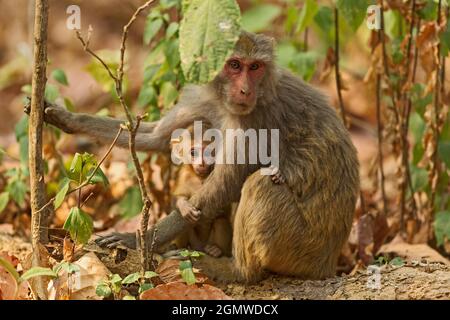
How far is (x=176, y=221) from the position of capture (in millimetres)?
6707

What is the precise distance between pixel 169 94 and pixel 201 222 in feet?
4.73

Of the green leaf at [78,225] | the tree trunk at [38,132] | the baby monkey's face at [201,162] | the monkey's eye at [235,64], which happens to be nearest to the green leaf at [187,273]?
the green leaf at [78,225]

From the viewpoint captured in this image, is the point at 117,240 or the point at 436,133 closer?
the point at 117,240

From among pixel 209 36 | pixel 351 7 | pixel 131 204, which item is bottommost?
pixel 131 204

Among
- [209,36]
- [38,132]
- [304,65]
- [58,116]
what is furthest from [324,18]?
[38,132]

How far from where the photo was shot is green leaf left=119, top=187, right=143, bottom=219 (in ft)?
26.5

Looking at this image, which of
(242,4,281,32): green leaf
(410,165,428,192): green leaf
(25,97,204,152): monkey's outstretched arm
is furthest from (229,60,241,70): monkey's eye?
(242,4,281,32): green leaf

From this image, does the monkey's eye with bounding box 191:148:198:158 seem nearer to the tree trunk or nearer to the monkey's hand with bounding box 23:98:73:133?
the monkey's hand with bounding box 23:98:73:133

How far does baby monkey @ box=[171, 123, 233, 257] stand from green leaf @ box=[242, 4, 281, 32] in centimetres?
358

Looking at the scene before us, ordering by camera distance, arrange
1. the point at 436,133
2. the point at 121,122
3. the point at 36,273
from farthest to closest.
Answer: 1. the point at 436,133
2. the point at 121,122
3. the point at 36,273

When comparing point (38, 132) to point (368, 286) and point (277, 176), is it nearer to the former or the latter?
point (277, 176)

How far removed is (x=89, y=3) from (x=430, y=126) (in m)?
9.40

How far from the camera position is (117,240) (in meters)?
6.60

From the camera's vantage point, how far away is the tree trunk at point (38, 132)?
18.2 feet
